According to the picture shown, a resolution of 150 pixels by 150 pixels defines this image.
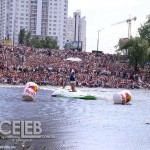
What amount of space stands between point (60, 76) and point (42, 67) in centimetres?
382

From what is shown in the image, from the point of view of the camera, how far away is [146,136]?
15.5 meters

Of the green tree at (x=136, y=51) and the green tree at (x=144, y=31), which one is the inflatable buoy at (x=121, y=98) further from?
the green tree at (x=144, y=31)

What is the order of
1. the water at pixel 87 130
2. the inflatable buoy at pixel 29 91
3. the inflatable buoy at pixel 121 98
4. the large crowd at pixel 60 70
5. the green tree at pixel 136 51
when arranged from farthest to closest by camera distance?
the green tree at pixel 136 51
the large crowd at pixel 60 70
the inflatable buoy at pixel 121 98
the inflatable buoy at pixel 29 91
the water at pixel 87 130

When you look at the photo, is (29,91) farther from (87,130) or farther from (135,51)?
(135,51)

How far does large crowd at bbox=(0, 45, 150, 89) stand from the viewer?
60.2m

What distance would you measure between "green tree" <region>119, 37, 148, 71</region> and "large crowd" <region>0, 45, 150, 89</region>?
4.77 m

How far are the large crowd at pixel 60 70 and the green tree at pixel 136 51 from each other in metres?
4.77

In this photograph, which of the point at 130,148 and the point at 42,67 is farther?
the point at 42,67

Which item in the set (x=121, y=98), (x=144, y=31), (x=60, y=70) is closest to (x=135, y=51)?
(x=60, y=70)

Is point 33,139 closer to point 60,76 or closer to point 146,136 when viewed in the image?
point 146,136

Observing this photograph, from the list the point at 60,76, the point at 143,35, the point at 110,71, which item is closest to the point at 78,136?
the point at 60,76

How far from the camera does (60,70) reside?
6519 cm

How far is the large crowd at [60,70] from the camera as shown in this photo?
60.2 meters

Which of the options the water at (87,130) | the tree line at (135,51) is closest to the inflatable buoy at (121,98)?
the water at (87,130)
